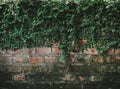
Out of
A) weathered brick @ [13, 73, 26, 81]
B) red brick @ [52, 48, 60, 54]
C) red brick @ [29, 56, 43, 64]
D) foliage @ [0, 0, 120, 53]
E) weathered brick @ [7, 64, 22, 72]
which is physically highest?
foliage @ [0, 0, 120, 53]

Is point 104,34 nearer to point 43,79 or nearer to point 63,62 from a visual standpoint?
point 63,62

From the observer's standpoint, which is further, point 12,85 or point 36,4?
point 12,85

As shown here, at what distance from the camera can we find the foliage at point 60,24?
3352 mm

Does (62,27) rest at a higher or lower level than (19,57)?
higher

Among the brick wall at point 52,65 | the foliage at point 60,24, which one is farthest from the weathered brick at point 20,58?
the foliage at point 60,24

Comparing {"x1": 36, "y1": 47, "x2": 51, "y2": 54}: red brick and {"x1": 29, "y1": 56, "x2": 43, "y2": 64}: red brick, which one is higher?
{"x1": 36, "y1": 47, "x2": 51, "y2": 54}: red brick

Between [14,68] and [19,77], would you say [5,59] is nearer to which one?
[14,68]

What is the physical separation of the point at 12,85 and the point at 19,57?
401 mm

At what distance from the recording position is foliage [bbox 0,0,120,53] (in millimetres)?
3352

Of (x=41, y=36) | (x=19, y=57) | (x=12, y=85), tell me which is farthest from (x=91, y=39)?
(x=12, y=85)

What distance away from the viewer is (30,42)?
3.54 m

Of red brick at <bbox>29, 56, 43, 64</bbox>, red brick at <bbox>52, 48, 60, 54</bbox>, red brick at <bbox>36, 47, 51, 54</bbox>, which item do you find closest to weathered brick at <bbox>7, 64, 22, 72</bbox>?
red brick at <bbox>29, 56, 43, 64</bbox>

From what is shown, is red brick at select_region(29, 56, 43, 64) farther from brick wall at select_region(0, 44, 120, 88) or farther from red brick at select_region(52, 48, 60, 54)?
red brick at select_region(52, 48, 60, 54)

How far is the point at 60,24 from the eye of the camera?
346cm
